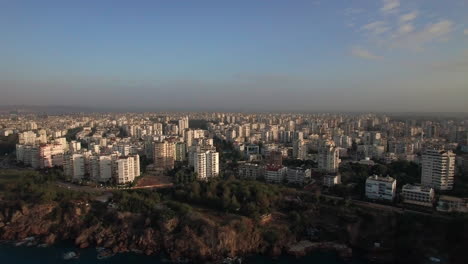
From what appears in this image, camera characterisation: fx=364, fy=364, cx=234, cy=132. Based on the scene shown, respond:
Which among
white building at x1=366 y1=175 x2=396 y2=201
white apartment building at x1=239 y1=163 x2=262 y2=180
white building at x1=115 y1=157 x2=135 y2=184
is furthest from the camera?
white apartment building at x1=239 y1=163 x2=262 y2=180

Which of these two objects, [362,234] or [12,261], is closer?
[12,261]

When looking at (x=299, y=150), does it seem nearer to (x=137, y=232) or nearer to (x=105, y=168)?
(x=105, y=168)

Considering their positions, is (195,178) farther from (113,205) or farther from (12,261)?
(12,261)

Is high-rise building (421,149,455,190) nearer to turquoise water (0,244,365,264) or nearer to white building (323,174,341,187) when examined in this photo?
white building (323,174,341,187)

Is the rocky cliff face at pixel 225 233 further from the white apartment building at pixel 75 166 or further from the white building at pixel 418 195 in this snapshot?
the white apartment building at pixel 75 166

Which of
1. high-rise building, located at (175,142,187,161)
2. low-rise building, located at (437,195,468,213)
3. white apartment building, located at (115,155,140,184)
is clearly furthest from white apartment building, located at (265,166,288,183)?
high-rise building, located at (175,142,187,161)

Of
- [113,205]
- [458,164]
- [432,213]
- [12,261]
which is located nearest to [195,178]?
[113,205]
